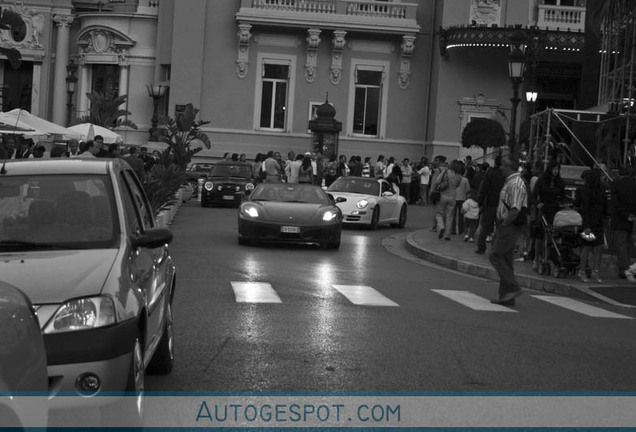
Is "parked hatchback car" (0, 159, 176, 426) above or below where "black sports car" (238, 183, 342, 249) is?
above

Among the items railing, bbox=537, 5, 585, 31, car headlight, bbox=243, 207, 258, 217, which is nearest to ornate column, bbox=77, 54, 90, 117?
railing, bbox=537, 5, 585, 31

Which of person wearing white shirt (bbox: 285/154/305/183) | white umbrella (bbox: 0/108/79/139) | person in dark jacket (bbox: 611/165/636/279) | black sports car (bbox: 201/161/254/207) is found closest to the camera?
person in dark jacket (bbox: 611/165/636/279)

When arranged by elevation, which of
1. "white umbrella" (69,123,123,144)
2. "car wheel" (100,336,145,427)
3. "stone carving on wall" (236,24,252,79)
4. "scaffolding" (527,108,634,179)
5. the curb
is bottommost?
the curb

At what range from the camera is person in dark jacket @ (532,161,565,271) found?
19.3 meters

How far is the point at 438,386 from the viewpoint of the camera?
859cm

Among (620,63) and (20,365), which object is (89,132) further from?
(20,365)

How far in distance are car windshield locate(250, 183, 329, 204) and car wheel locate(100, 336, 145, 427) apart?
54.5 ft

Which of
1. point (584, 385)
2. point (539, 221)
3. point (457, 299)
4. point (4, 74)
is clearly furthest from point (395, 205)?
point (4, 74)

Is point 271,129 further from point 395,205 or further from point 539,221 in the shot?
point 539,221

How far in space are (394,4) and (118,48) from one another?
1154 cm

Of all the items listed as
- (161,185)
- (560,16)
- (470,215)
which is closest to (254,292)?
(161,185)

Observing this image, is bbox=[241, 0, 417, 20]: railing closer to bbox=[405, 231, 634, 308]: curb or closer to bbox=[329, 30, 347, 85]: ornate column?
bbox=[329, 30, 347, 85]: ornate column

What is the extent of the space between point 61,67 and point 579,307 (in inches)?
1439

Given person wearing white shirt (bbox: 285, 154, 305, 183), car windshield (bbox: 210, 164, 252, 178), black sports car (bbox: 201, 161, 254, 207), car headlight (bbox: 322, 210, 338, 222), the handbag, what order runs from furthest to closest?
car windshield (bbox: 210, 164, 252, 178)
person wearing white shirt (bbox: 285, 154, 305, 183)
black sports car (bbox: 201, 161, 254, 207)
the handbag
car headlight (bbox: 322, 210, 338, 222)
